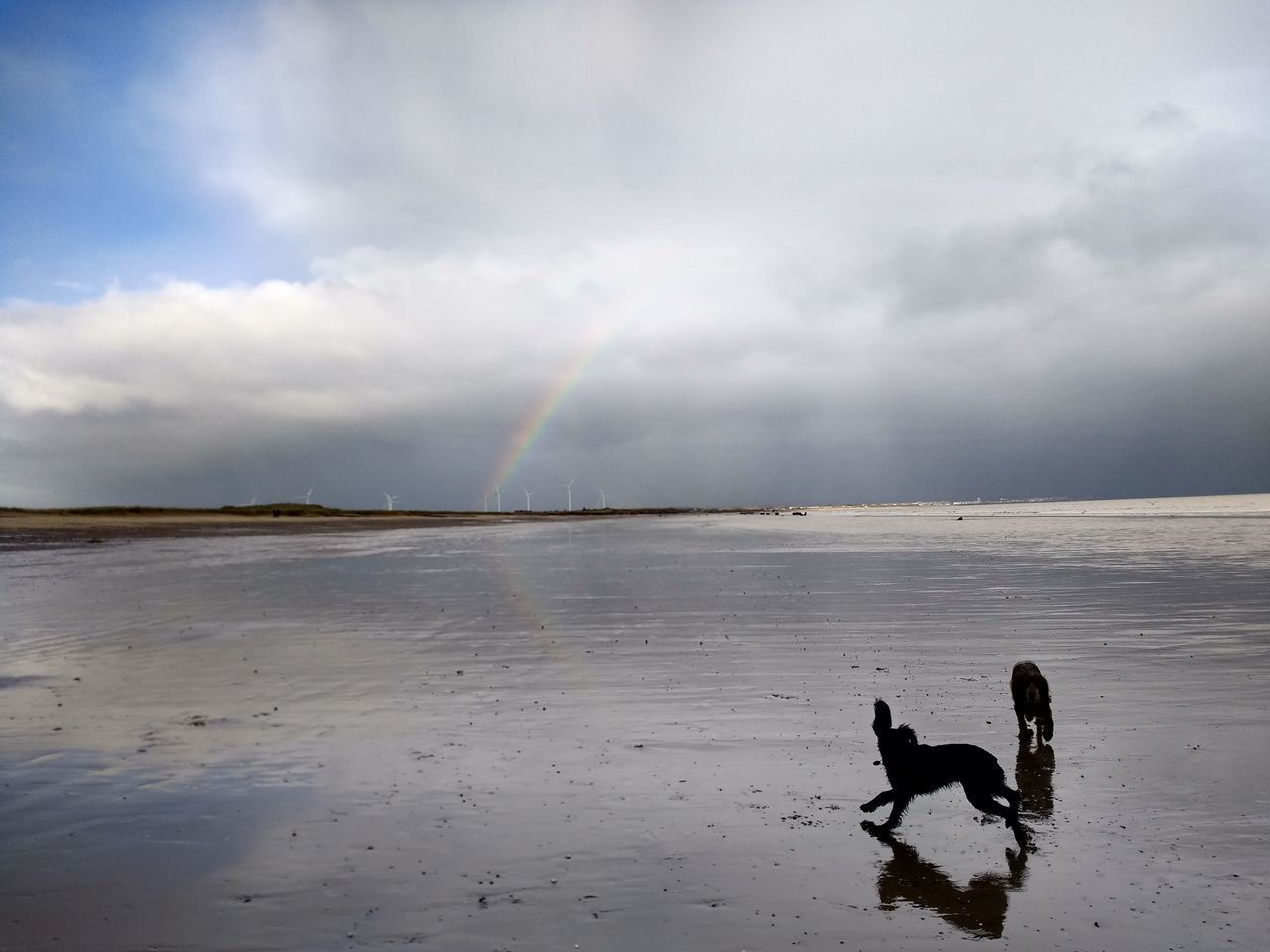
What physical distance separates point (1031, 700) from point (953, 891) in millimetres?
4457

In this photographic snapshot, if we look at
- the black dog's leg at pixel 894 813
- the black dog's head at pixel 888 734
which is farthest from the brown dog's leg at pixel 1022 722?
the black dog's leg at pixel 894 813

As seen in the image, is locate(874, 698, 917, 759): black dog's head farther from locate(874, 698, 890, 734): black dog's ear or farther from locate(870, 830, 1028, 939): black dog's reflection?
locate(870, 830, 1028, 939): black dog's reflection

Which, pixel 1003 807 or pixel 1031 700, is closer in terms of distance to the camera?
pixel 1003 807

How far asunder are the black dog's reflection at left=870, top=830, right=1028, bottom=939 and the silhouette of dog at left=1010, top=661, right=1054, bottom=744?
11.5ft

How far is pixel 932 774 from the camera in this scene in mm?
7402

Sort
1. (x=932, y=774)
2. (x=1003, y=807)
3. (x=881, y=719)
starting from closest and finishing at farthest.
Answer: (x=1003, y=807) < (x=932, y=774) < (x=881, y=719)

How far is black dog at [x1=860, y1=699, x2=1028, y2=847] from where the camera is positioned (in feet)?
23.7

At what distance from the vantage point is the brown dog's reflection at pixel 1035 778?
797cm

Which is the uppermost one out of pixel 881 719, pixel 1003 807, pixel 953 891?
pixel 881 719

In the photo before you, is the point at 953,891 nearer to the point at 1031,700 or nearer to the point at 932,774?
the point at 932,774

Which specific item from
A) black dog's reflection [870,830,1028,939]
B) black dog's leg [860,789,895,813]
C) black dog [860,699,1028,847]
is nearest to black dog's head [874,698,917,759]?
black dog [860,699,1028,847]

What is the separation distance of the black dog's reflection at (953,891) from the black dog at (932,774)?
42 cm

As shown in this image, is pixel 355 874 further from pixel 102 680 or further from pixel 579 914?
pixel 102 680

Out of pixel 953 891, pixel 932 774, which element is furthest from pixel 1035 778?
pixel 953 891
